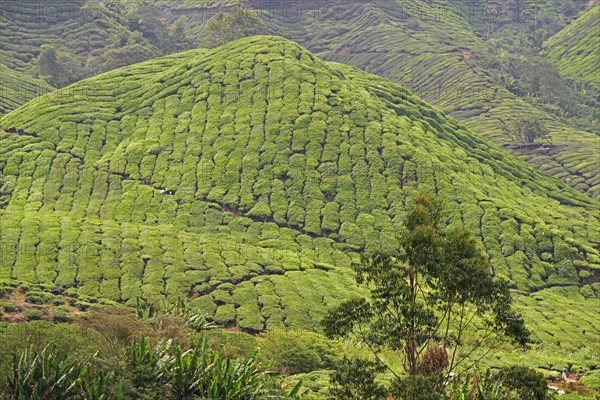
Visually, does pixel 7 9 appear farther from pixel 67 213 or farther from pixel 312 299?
pixel 312 299

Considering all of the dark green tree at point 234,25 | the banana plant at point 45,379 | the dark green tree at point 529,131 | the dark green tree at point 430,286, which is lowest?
the banana plant at point 45,379

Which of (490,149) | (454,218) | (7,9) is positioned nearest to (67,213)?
(454,218)

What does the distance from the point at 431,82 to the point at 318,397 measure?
14560cm

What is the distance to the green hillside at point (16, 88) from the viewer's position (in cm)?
Result: 11909

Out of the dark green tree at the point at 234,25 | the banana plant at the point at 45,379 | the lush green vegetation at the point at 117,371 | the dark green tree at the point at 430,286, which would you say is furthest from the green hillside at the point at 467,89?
the banana plant at the point at 45,379

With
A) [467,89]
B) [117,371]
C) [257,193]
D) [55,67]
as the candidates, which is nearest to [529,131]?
[467,89]

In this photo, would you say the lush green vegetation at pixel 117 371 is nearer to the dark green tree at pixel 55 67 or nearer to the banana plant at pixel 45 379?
the banana plant at pixel 45 379

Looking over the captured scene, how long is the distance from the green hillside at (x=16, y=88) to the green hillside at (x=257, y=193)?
20988mm

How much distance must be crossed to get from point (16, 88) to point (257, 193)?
73.7m

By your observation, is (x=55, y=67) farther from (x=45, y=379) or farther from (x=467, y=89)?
(x=45, y=379)

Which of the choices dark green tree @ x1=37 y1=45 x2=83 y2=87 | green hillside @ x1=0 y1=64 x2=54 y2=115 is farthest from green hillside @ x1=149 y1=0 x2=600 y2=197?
green hillside @ x1=0 y1=64 x2=54 y2=115

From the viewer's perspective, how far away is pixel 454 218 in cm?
7456

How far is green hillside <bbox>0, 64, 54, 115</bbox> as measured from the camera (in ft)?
391

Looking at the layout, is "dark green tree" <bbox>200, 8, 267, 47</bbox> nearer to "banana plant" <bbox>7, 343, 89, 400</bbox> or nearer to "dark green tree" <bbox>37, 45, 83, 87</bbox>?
"dark green tree" <bbox>37, 45, 83, 87</bbox>
